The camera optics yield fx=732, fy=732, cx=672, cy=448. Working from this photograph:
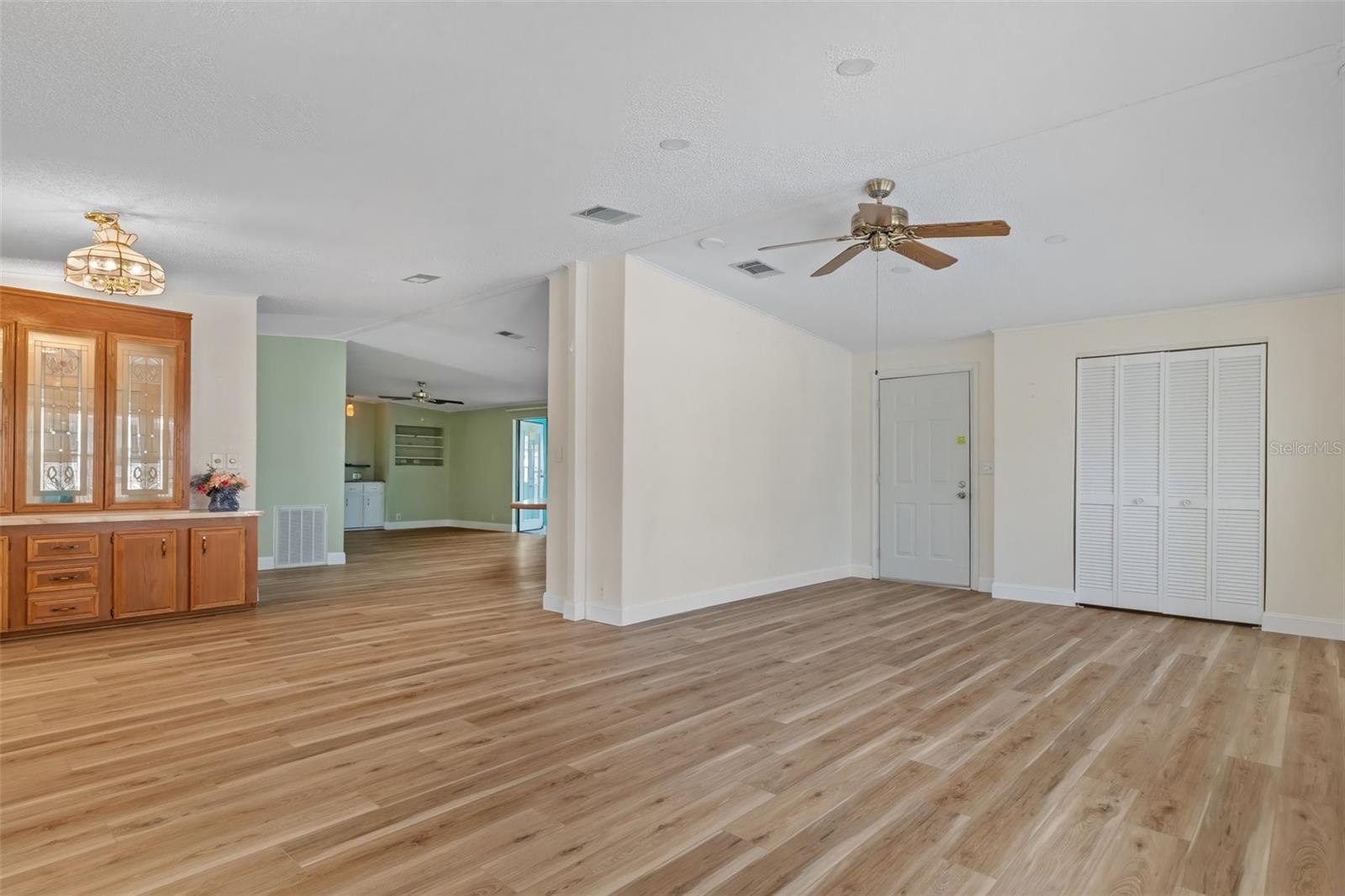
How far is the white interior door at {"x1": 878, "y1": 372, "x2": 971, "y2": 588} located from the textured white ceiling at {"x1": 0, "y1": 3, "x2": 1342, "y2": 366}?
2417mm

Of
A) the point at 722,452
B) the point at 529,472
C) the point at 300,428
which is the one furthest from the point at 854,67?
the point at 529,472

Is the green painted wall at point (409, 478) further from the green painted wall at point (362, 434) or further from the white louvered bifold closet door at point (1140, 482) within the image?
the white louvered bifold closet door at point (1140, 482)

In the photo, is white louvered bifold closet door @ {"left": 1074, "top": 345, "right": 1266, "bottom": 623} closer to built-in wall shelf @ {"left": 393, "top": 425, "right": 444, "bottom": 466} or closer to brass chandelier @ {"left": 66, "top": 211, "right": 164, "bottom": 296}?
brass chandelier @ {"left": 66, "top": 211, "right": 164, "bottom": 296}

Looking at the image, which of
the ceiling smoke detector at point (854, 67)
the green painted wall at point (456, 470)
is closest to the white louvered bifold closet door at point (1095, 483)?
the ceiling smoke detector at point (854, 67)

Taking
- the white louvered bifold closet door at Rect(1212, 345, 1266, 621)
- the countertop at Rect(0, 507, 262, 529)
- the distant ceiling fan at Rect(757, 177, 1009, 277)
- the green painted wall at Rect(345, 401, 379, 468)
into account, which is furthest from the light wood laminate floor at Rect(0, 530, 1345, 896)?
the green painted wall at Rect(345, 401, 379, 468)

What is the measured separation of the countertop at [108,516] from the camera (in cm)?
513

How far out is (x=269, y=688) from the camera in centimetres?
395

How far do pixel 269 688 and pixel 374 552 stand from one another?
21.9ft

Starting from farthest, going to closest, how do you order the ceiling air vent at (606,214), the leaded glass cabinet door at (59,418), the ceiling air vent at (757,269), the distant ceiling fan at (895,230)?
1. the ceiling air vent at (757,269)
2. the leaded glass cabinet door at (59,418)
3. the ceiling air vent at (606,214)
4. the distant ceiling fan at (895,230)

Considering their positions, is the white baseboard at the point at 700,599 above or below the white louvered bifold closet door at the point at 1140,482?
below

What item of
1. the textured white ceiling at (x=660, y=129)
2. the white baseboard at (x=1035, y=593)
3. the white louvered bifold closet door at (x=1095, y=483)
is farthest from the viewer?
the white baseboard at (x=1035, y=593)

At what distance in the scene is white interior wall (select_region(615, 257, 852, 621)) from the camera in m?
5.77

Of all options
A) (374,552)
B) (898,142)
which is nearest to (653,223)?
(898,142)

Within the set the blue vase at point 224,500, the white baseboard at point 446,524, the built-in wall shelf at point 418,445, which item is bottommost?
the white baseboard at point 446,524
